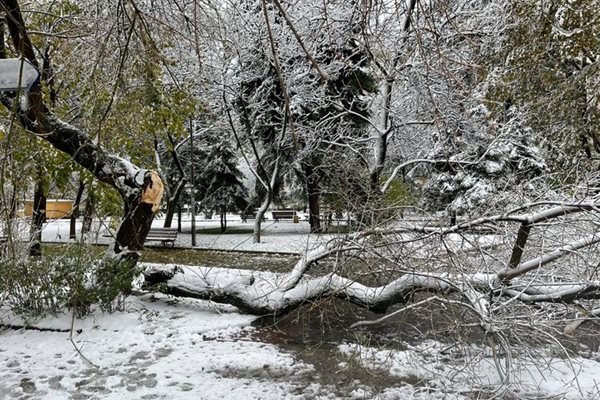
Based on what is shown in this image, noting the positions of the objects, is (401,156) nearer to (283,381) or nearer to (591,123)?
(591,123)

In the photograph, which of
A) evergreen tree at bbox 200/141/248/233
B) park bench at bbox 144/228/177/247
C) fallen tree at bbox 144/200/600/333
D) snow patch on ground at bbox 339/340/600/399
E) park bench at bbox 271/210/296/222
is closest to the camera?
snow patch on ground at bbox 339/340/600/399

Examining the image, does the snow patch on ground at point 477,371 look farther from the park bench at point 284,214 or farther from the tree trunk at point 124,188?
the park bench at point 284,214

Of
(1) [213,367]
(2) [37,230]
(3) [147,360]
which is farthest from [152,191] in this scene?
(1) [213,367]

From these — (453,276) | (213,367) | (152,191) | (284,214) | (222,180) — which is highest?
(222,180)

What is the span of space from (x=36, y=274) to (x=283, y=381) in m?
3.50

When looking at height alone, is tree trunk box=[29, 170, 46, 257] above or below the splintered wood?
below

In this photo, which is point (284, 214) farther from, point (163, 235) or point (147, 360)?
point (147, 360)

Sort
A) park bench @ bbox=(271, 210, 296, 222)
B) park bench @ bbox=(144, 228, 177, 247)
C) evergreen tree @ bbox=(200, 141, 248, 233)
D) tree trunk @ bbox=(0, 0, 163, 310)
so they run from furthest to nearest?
park bench @ bbox=(271, 210, 296, 222) < evergreen tree @ bbox=(200, 141, 248, 233) < park bench @ bbox=(144, 228, 177, 247) < tree trunk @ bbox=(0, 0, 163, 310)

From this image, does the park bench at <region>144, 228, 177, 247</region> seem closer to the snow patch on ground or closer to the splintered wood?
the splintered wood

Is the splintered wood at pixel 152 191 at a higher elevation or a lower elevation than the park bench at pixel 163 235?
higher

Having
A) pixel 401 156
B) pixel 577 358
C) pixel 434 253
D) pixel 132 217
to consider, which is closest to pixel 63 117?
pixel 132 217

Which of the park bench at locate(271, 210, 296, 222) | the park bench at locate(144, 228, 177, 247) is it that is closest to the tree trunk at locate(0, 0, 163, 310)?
the park bench at locate(144, 228, 177, 247)

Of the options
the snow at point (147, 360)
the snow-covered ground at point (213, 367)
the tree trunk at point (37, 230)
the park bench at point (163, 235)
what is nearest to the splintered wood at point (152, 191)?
the tree trunk at point (37, 230)

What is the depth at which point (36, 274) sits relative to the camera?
18.1 ft
